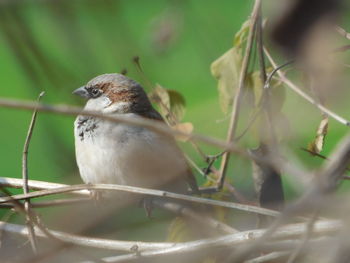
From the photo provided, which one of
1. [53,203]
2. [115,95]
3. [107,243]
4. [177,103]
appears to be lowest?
[107,243]

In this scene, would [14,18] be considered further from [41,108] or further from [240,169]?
[240,169]

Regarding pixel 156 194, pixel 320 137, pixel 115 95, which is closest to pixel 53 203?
pixel 156 194

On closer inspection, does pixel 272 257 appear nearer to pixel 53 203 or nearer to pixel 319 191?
pixel 53 203

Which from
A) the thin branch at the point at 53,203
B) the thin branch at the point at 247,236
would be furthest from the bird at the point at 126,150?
the thin branch at the point at 247,236

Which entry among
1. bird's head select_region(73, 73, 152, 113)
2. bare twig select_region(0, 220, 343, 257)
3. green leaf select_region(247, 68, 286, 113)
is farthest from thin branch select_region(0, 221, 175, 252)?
bird's head select_region(73, 73, 152, 113)

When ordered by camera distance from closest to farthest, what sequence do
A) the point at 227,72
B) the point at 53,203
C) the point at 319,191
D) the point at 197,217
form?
1. the point at 319,191
2. the point at 53,203
3. the point at 197,217
4. the point at 227,72

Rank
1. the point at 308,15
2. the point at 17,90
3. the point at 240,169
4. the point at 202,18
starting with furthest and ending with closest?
the point at 17,90 < the point at 240,169 < the point at 202,18 < the point at 308,15

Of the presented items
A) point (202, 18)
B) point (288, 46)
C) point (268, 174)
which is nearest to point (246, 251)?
point (288, 46)
